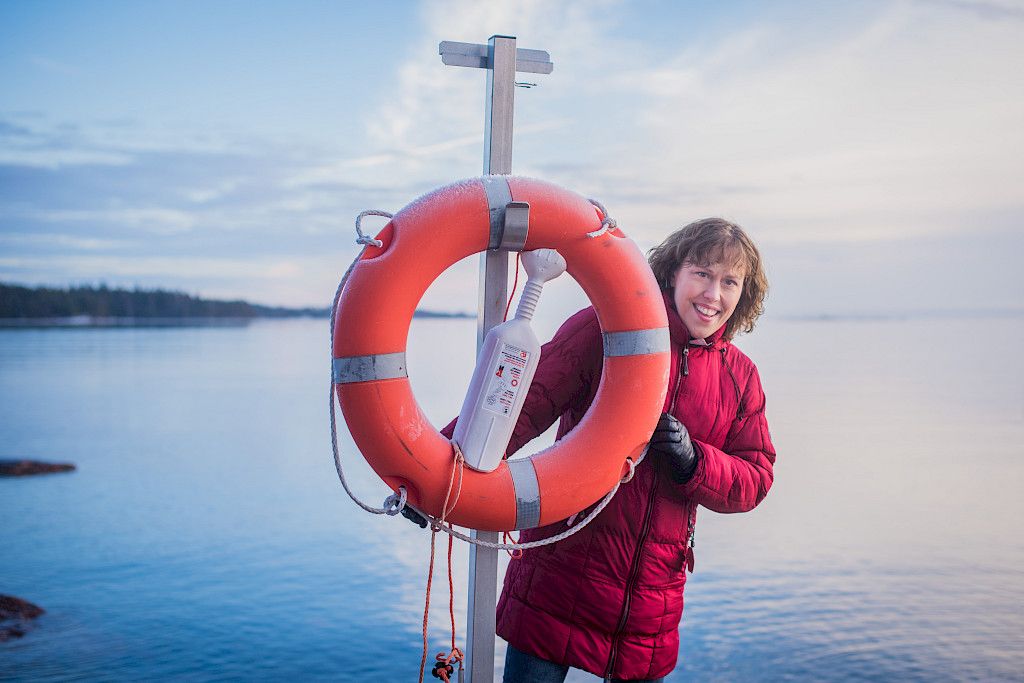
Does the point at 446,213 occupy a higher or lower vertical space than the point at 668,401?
higher

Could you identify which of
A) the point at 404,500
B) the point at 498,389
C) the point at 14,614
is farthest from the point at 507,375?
the point at 14,614

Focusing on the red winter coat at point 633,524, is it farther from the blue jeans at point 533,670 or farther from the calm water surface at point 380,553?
the calm water surface at point 380,553

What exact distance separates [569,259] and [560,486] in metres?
0.39

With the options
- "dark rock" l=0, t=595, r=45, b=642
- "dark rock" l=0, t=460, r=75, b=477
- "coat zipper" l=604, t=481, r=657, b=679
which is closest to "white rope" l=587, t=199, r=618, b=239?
"coat zipper" l=604, t=481, r=657, b=679

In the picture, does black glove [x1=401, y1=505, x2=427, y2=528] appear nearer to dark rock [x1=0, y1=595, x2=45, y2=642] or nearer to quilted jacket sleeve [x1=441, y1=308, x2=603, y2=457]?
quilted jacket sleeve [x1=441, y1=308, x2=603, y2=457]

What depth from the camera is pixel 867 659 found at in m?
3.39

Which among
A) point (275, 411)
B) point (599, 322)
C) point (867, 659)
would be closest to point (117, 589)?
point (867, 659)

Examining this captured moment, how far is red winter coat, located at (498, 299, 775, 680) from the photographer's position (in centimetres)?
153

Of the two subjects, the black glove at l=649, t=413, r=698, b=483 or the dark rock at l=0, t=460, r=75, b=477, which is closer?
the black glove at l=649, t=413, r=698, b=483

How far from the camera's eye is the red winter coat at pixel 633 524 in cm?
153

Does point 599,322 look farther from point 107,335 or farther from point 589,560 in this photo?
point 107,335

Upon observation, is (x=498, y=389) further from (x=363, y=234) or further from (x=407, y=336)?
(x=363, y=234)

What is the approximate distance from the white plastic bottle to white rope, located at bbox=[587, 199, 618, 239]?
16cm

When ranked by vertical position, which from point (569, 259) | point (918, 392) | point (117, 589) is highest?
point (569, 259)
